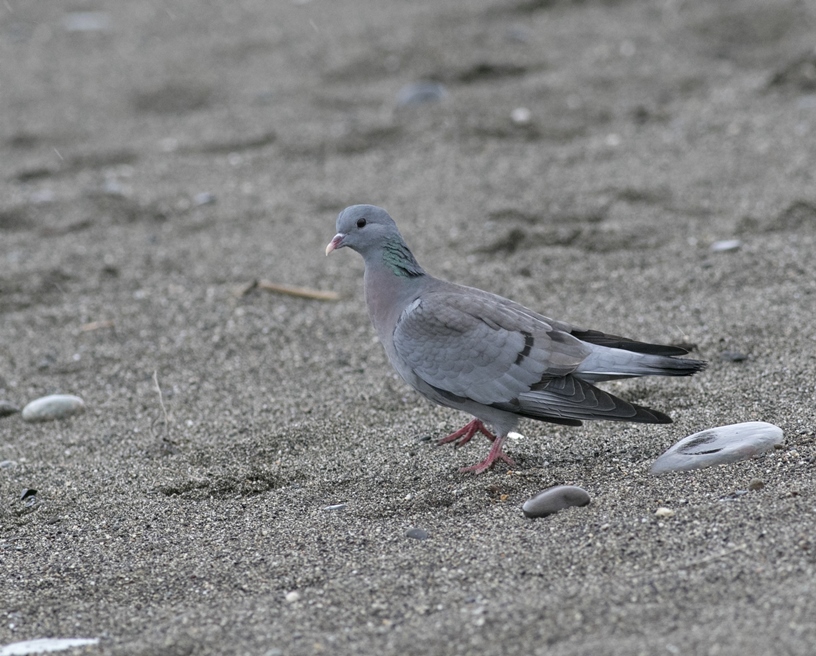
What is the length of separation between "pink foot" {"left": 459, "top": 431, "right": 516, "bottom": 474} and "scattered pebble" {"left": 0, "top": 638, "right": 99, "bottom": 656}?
5.21 feet

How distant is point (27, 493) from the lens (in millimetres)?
4113

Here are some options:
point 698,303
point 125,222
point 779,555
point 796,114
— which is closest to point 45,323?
point 125,222

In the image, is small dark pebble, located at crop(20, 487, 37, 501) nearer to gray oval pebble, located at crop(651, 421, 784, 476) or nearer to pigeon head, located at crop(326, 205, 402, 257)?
pigeon head, located at crop(326, 205, 402, 257)

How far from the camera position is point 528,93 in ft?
27.6

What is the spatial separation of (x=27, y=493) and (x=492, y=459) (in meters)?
1.84

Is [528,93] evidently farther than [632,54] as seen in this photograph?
No

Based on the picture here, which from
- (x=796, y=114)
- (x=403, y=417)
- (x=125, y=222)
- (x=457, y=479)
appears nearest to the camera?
(x=457, y=479)

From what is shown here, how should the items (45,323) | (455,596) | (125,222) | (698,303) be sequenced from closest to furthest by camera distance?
1. (455,596)
2. (698,303)
3. (45,323)
4. (125,222)

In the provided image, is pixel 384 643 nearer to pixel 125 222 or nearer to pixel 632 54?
pixel 125 222

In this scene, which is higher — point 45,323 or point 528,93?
point 528,93

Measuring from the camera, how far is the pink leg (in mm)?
4026

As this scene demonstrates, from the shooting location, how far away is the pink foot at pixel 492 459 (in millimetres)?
4027

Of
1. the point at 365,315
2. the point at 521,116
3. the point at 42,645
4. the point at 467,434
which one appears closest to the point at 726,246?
the point at 365,315

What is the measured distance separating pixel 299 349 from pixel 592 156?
302cm
